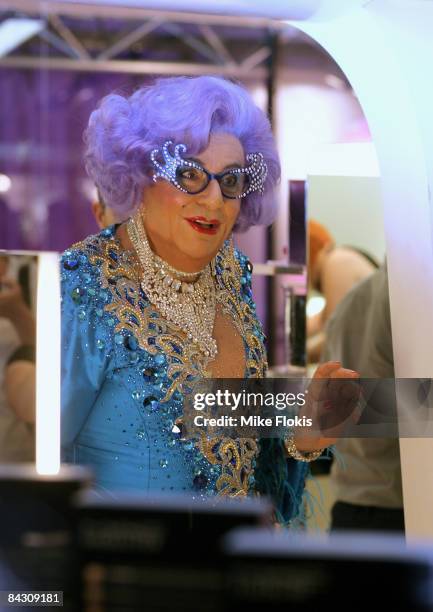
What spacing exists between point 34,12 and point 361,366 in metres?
3.02

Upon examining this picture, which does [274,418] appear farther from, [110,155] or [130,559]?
[110,155]

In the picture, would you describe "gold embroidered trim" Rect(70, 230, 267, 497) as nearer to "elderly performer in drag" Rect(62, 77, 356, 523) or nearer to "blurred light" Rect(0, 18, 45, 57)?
"elderly performer in drag" Rect(62, 77, 356, 523)

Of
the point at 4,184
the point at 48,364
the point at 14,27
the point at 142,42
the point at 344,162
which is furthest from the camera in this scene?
the point at 142,42

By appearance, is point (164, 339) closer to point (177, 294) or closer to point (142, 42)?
point (177, 294)

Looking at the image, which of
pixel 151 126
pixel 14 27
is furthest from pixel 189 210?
pixel 14 27

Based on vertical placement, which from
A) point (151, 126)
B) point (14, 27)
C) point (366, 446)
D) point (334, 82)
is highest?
point (334, 82)

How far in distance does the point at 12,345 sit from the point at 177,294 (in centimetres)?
25

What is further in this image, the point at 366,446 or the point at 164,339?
the point at 366,446

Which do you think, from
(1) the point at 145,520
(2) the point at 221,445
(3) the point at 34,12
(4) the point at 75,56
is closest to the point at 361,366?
(2) the point at 221,445

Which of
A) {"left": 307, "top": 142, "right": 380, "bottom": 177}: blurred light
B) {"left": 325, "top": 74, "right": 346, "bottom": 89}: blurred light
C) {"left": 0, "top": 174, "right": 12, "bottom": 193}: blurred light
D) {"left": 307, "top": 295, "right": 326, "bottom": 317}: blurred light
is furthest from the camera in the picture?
{"left": 325, "top": 74, "right": 346, "bottom": 89}: blurred light

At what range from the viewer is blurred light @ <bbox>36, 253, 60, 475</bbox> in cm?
143

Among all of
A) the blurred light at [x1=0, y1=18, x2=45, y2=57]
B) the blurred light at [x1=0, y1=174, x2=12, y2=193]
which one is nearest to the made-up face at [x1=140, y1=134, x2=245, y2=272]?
the blurred light at [x1=0, y1=18, x2=45, y2=57]

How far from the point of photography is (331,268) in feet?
7.60

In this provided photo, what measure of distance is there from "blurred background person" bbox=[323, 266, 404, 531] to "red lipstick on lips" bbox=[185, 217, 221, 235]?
1.06 feet
